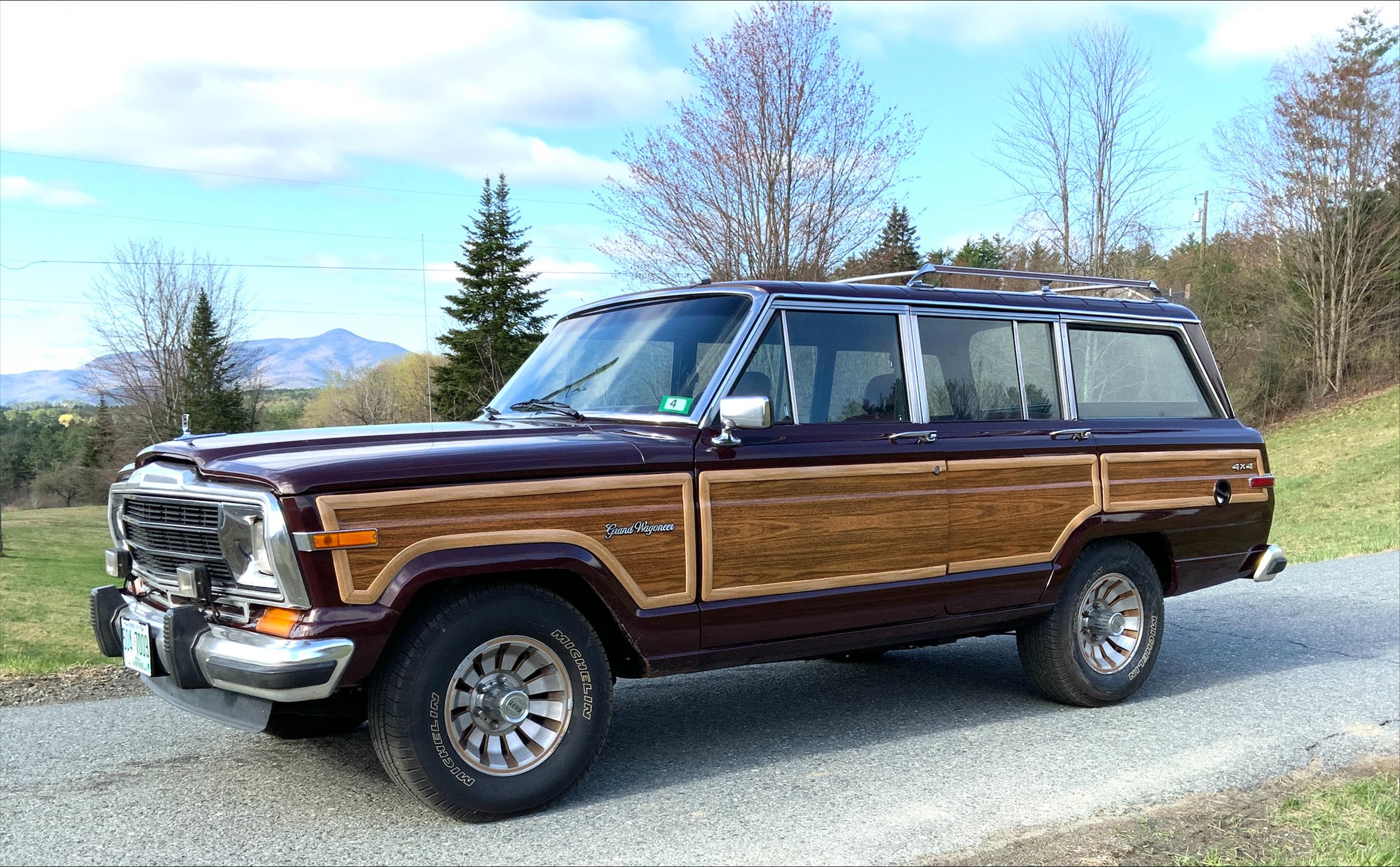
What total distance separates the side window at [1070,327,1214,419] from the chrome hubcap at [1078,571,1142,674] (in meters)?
0.94

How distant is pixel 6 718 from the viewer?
5.53m

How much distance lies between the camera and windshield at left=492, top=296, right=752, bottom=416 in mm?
4930

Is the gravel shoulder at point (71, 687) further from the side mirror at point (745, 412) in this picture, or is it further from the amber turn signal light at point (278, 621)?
the side mirror at point (745, 412)

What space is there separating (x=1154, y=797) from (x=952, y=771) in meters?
0.80

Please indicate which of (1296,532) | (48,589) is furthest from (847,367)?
(48,589)

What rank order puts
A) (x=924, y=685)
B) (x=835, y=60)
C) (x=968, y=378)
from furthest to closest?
(x=835, y=60) < (x=924, y=685) < (x=968, y=378)

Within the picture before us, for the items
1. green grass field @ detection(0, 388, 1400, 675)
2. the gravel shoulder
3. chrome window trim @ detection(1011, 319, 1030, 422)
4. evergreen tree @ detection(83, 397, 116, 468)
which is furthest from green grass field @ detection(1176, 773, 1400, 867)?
evergreen tree @ detection(83, 397, 116, 468)

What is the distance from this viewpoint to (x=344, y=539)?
12.3 feet

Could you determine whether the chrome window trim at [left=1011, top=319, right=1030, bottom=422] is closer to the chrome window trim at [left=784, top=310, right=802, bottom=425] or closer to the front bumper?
the chrome window trim at [left=784, top=310, right=802, bottom=425]

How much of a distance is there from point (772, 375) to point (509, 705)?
5.97ft

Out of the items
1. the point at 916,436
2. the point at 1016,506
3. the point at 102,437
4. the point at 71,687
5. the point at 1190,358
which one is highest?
the point at 102,437

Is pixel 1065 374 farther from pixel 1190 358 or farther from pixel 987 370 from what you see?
pixel 1190 358

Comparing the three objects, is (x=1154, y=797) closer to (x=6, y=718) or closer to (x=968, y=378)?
(x=968, y=378)

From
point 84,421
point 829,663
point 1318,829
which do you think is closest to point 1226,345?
point 829,663
